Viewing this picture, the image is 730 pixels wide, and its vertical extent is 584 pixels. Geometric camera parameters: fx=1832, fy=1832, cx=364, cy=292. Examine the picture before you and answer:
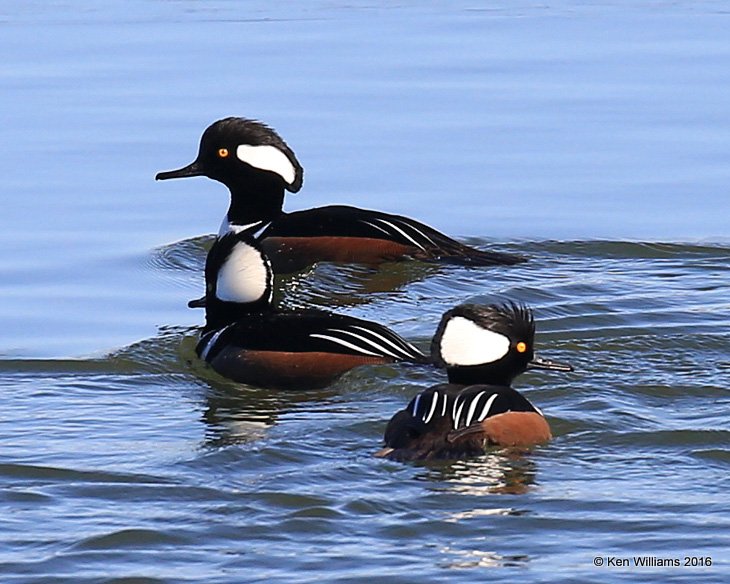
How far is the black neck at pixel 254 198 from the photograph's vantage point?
39.3ft

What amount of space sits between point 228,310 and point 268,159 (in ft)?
8.10

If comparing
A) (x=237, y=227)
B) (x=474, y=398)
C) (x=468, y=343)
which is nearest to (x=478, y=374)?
(x=468, y=343)

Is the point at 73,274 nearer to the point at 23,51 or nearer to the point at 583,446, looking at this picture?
the point at 583,446

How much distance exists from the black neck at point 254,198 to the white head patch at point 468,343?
4397 millimetres

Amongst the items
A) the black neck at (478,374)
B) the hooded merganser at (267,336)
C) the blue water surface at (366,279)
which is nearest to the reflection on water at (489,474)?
the blue water surface at (366,279)

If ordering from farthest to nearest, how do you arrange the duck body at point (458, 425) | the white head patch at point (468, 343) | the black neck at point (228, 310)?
1. the black neck at point (228, 310)
2. the white head patch at point (468, 343)
3. the duck body at point (458, 425)

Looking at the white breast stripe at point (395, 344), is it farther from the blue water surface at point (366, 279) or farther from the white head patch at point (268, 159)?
the white head patch at point (268, 159)

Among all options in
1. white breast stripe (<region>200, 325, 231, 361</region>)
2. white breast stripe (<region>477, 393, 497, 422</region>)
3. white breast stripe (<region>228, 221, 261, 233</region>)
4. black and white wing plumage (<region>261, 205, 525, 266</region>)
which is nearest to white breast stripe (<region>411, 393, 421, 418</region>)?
white breast stripe (<region>477, 393, 497, 422</region>)

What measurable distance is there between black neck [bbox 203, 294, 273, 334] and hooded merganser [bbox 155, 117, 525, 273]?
7.05ft

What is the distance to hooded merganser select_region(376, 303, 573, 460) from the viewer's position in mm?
7367

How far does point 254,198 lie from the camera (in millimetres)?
12070

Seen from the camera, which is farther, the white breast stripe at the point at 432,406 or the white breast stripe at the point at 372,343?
the white breast stripe at the point at 372,343

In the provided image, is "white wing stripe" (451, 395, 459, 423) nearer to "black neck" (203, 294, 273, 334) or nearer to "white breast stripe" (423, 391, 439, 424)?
"white breast stripe" (423, 391, 439, 424)

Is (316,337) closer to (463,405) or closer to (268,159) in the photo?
(463,405)
